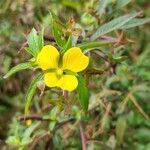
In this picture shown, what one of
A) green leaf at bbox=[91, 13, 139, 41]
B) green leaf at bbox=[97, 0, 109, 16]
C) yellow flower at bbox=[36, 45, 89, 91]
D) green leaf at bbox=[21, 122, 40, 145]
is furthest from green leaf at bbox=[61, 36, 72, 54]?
green leaf at bbox=[21, 122, 40, 145]

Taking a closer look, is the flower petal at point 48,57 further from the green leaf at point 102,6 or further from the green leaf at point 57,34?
the green leaf at point 102,6

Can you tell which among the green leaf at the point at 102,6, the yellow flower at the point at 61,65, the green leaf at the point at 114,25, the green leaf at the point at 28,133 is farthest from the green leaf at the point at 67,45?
the green leaf at the point at 28,133

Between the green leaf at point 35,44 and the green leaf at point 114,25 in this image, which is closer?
the green leaf at point 35,44

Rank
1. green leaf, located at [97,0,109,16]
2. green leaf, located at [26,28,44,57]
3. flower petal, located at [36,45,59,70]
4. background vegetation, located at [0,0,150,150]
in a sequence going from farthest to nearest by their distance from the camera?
background vegetation, located at [0,0,150,150] < green leaf, located at [97,0,109,16] < green leaf, located at [26,28,44,57] < flower petal, located at [36,45,59,70]

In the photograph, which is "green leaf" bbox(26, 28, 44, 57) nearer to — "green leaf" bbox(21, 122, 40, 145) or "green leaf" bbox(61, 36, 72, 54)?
"green leaf" bbox(61, 36, 72, 54)

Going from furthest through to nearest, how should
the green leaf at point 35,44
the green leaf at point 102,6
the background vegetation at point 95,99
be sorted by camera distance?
A: the background vegetation at point 95,99 → the green leaf at point 102,6 → the green leaf at point 35,44

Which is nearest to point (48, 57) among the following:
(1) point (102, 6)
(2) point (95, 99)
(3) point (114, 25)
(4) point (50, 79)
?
(4) point (50, 79)

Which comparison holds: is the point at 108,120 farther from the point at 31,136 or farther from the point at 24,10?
the point at 24,10
